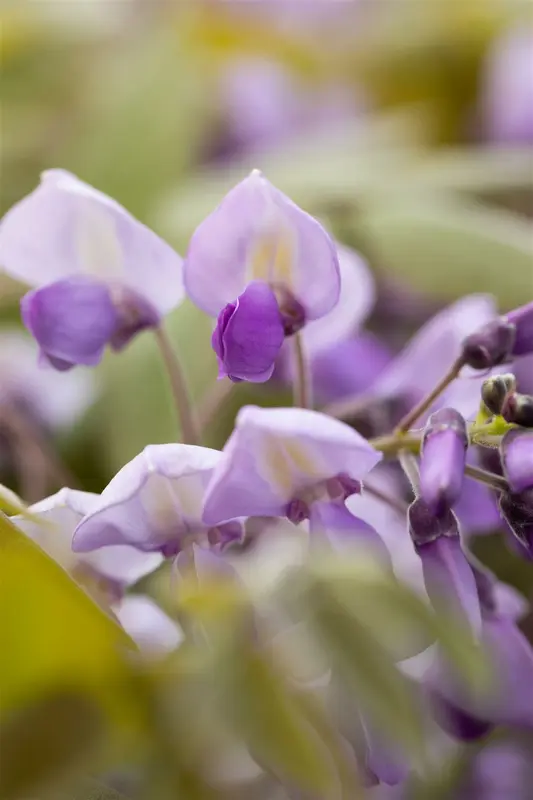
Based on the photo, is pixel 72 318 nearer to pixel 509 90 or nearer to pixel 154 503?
pixel 154 503

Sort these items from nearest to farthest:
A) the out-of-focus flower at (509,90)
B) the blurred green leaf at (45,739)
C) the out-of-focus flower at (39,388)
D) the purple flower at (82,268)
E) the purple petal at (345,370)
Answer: the blurred green leaf at (45,739) → the purple flower at (82,268) → the purple petal at (345,370) → the out-of-focus flower at (39,388) → the out-of-focus flower at (509,90)

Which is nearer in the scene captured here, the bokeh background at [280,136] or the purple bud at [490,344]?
the purple bud at [490,344]

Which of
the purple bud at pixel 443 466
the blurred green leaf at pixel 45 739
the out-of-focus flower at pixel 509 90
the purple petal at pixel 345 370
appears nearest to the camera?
the blurred green leaf at pixel 45 739

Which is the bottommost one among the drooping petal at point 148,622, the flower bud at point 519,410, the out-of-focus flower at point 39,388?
the out-of-focus flower at point 39,388

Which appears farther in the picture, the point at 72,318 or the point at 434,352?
the point at 434,352

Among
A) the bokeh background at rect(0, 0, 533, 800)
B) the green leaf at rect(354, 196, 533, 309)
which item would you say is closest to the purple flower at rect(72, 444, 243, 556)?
the bokeh background at rect(0, 0, 533, 800)

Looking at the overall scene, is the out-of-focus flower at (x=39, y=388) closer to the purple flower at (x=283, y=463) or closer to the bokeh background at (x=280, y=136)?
the bokeh background at (x=280, y=136)

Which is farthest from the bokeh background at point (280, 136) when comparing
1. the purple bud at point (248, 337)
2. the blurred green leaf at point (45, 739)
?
the blurred green leaf at point (45, 739)

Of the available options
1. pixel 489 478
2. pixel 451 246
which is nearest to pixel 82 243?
pixel 489 478
